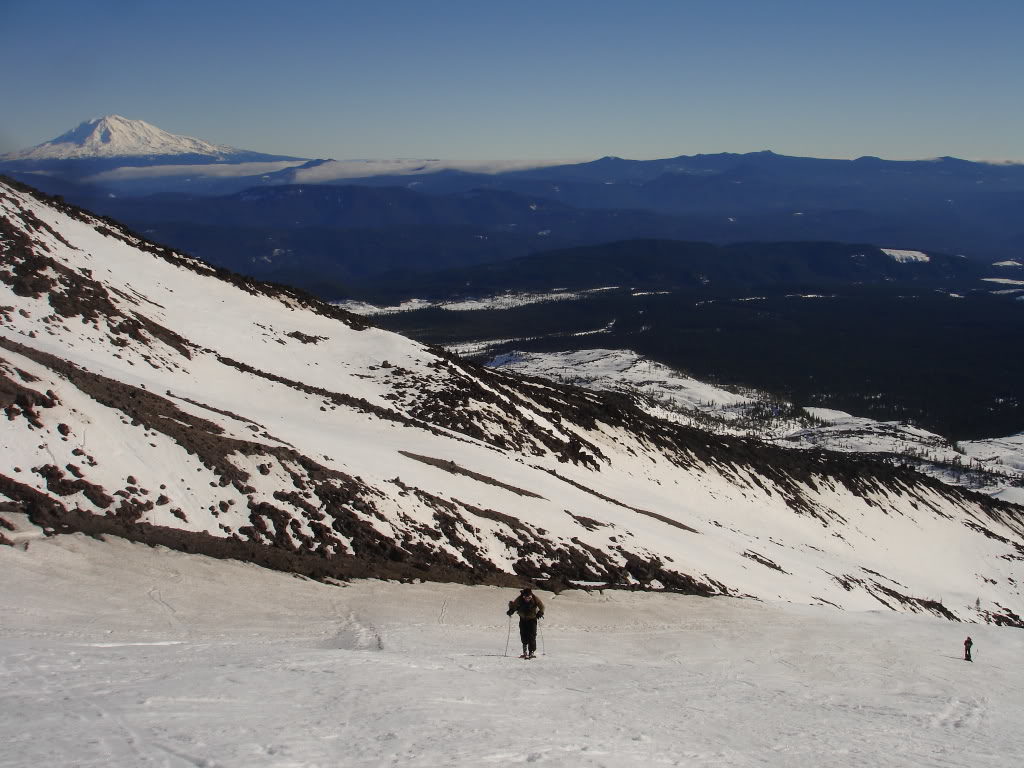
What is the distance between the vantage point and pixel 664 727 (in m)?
12.5

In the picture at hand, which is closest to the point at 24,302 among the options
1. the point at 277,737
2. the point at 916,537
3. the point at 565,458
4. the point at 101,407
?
the point at 101,407

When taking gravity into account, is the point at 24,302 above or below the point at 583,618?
above

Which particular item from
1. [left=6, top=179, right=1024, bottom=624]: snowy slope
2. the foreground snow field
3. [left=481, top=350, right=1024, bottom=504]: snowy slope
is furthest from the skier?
[left=481, top=350, right=1024, bottom=504]: snowy slope

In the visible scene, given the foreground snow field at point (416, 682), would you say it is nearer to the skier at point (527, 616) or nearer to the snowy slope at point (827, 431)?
the skier at point (527, 616)

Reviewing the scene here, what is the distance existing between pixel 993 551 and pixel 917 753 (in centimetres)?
6515

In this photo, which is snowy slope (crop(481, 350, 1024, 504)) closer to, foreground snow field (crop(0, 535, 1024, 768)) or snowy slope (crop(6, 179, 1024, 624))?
snowy slope (crop(6, 179, 1024, 624))

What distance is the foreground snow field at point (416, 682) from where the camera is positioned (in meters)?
10.1

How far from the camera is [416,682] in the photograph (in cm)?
1337

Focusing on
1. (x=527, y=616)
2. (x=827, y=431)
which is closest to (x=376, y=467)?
(x=527, y=616)

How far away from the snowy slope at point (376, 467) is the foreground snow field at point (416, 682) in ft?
7.05

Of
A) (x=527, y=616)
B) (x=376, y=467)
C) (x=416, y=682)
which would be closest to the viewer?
(x=416, y=682)

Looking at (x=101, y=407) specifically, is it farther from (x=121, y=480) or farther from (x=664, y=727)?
(x=664, y=727)

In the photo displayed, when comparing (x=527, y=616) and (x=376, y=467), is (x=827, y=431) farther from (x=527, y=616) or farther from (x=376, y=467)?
(x=527, y=616)

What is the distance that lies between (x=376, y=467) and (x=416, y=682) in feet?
59.5
